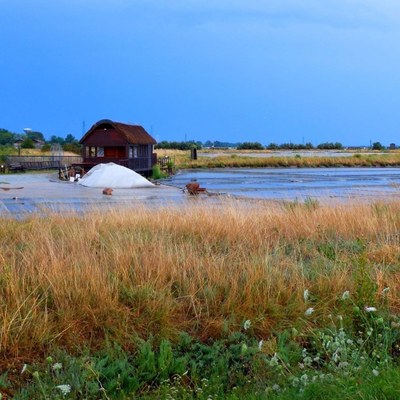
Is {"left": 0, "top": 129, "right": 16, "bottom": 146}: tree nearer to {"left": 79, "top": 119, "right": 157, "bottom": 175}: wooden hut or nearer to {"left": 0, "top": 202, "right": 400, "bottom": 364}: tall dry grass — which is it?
{"left": 79, "top": 119, "right": 157, "bottom": 175}: wooden hut

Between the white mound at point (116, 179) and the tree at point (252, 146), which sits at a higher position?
the tree at point (252, 146)

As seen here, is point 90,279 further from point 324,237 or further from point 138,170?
point 138,170

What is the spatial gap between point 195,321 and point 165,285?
62 centimetres

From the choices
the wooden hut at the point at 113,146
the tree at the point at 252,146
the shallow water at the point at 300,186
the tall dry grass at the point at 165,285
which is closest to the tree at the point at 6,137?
the tree at the point at 252,146

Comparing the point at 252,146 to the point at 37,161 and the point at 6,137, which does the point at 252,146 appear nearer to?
the point at 6,137

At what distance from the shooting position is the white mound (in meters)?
31.7

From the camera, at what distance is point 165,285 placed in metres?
6.34

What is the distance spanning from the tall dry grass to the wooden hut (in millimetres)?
34605

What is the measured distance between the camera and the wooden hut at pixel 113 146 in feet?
142

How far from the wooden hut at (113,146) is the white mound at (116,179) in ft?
29.2

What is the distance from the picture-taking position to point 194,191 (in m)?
26.0

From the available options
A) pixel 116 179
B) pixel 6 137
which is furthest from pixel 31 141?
pixel 116 179

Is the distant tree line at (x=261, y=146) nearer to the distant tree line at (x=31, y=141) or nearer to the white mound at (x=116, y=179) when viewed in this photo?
the distant tree line at (x=31, y=141)

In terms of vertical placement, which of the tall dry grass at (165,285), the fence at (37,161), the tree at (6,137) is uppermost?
the tree at (6,137)
